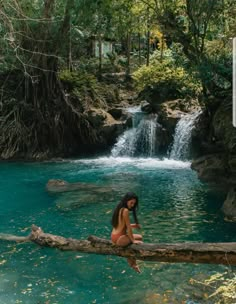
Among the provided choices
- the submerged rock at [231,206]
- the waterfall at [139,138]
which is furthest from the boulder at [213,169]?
the waterfall at [139,138]

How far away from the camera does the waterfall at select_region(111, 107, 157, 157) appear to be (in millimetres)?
18625

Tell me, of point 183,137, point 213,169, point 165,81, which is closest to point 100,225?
point 213,169

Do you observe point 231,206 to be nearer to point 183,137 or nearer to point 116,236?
point 116,236

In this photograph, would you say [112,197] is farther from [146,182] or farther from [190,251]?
[190,251]

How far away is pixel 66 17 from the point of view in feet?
56.0

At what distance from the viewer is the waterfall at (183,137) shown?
56.6 ft

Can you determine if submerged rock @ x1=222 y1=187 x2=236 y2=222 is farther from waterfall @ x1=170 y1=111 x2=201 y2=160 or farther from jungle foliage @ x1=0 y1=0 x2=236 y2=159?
waterfall @ x1=170 y1=111 x2=201 y2=160

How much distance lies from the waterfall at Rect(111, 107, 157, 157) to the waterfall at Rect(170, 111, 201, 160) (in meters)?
1.17

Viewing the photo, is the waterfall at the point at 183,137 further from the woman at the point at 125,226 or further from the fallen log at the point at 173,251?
the fallen log at the point at 173,251

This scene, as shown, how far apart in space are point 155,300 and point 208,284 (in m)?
0.84

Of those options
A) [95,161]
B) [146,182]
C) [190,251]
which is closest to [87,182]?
[146,182]

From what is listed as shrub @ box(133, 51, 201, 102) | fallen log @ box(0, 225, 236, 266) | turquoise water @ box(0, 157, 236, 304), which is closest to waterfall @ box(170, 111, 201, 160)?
turquoise water @ box(0, 157, 236, 304)

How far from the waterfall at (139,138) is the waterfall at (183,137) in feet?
3.83

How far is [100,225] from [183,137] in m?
8.63
